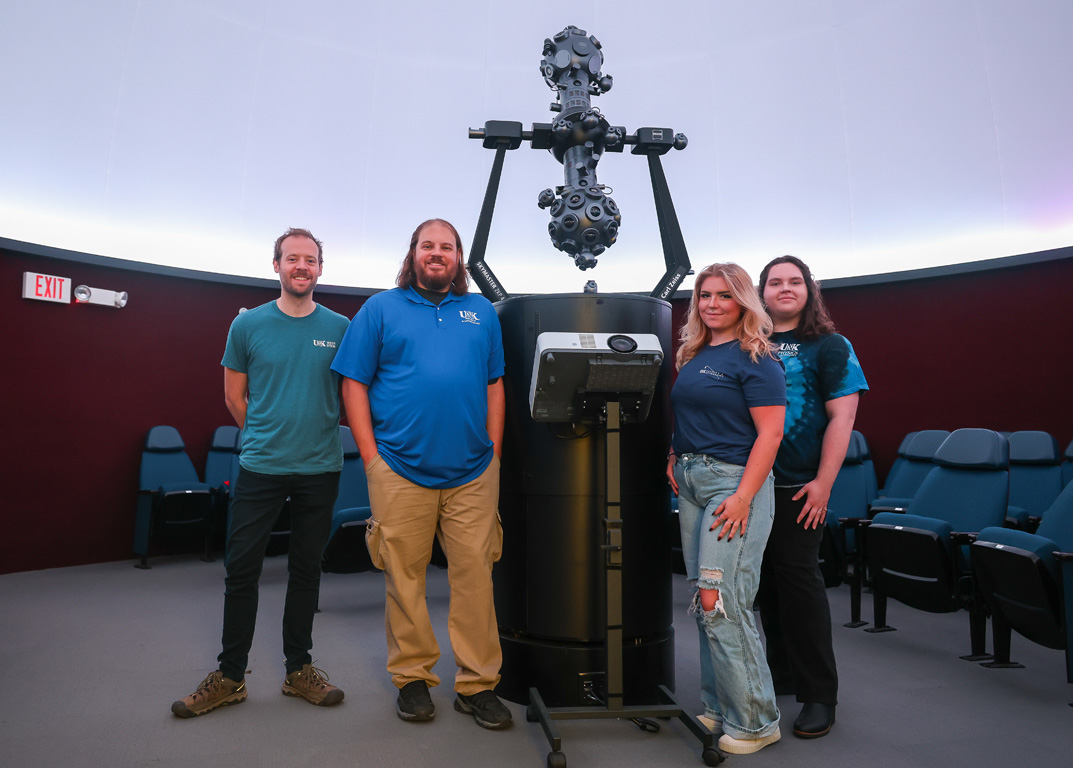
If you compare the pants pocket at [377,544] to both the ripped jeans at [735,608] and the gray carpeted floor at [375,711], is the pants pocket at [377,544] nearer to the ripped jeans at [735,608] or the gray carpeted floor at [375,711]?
the gray carpeted floor at [375,711]

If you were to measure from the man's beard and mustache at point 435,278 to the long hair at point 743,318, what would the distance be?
2.88ft

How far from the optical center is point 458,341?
92.4 inches

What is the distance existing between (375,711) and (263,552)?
0.71 meters

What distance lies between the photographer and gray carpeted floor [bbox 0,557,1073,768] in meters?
2.00

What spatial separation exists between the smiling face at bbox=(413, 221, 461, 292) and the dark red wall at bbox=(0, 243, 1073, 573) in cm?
449

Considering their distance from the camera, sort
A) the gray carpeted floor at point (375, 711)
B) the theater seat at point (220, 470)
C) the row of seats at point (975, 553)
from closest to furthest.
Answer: the gray carpeted floor at point (375, 711), the row of seats at point (975, 553), the theater seat at point (220, 470)

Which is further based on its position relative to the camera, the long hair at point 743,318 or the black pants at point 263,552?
the black pants at point 263,552

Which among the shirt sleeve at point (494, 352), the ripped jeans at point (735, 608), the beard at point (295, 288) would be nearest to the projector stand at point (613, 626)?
the ripped jeans at point (735, 608)

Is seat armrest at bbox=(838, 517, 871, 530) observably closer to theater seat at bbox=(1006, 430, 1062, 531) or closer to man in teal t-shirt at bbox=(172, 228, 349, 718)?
theater seat at bbox=(1006, 430, 1062, 531)

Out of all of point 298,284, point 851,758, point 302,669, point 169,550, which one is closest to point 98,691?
point 302,669

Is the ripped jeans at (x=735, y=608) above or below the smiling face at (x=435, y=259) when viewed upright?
below

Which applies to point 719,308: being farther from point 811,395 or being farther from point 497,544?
point 497,544

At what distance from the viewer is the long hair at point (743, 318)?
2082mm

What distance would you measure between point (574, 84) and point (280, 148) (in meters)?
4.51
